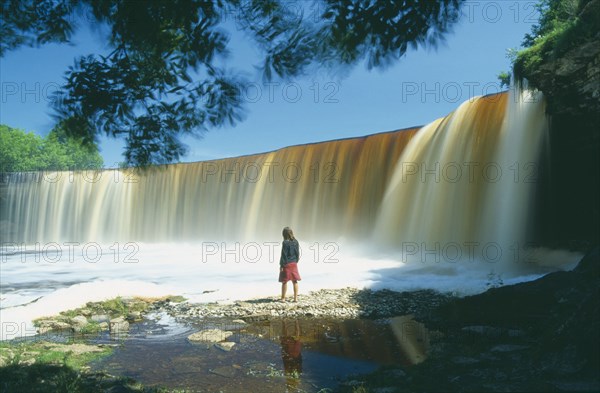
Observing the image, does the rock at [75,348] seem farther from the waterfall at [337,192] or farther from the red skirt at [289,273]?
the red skirt at [289,273]

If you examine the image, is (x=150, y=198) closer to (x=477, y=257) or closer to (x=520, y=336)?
(x=477, y=257)

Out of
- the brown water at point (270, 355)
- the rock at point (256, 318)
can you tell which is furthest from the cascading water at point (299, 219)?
the brown water at point (270, 355)

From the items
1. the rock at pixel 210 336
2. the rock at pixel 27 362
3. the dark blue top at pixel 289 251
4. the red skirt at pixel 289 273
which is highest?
the dark blue top at pixel 289 251

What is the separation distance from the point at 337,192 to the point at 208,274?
7630 millimetres

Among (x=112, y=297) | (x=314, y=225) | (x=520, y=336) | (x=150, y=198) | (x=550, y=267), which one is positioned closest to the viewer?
(x=520, y=336)

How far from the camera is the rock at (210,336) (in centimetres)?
670

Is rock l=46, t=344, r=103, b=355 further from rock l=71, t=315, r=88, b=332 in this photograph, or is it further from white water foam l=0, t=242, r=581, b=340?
white water foam l=0, t=242, r=581, b=340

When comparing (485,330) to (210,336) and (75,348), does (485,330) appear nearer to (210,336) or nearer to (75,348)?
(210,336)

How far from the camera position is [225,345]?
6398 millimetres

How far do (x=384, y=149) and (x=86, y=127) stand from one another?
1706 cm

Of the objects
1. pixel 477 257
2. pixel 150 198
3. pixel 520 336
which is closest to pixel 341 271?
pixel 477 257

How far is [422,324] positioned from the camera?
7.09m

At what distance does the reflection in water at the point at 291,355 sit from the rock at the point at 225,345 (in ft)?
2.34

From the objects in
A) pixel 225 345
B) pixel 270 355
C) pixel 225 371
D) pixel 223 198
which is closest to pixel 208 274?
pixel 225 345
